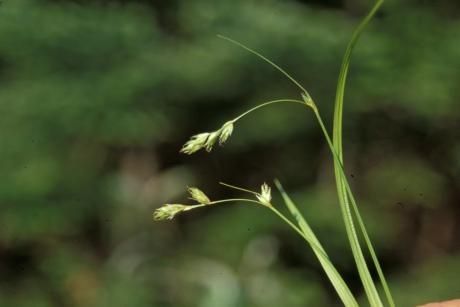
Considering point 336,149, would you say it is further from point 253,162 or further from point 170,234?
point 253,162

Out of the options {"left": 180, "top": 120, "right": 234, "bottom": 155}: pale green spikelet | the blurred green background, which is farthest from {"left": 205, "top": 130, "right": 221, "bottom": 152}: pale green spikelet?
the blurred green background

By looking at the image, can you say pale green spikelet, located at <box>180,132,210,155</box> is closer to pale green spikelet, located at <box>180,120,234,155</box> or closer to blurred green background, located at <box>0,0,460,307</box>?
pale green spikelet, located at <box>180,120,234,155</box>

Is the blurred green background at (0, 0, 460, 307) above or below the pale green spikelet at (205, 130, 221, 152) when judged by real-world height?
below

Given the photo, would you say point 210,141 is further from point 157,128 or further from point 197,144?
point 157,128

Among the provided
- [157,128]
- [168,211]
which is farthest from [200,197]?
[157,128]

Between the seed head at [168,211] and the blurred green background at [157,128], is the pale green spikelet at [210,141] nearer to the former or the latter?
the seed head at [168,211]

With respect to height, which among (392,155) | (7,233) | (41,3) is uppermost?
(41,3)

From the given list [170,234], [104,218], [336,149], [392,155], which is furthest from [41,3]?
[336,149]

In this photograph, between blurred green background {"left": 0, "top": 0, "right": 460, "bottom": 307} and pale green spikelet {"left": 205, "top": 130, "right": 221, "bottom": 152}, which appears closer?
pale green spikelet {"left": 205, "top": 130, "right": 221, "bottom": 152}

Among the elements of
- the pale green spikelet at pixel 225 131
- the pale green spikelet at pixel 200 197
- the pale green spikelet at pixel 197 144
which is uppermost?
the pale green spikelet at pixel 225 131

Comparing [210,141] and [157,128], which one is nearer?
[210,141]

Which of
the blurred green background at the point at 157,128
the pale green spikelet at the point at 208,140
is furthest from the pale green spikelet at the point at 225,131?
the blurred green background at the point at 157,128
